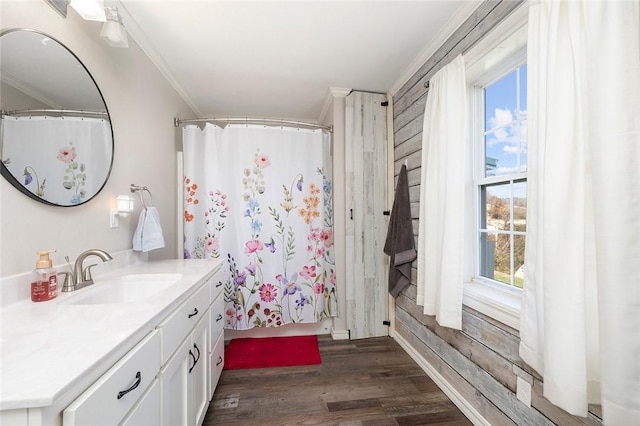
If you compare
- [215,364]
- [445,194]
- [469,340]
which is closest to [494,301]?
[469,340]

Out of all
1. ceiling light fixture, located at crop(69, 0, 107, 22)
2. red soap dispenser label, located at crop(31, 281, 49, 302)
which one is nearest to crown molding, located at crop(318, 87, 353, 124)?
ceiling light fixture, located at crop(69, 0, 107, 22)

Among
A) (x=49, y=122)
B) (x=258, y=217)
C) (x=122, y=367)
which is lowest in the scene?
(x=122, y=367)

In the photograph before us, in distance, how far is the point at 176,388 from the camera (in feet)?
3.45

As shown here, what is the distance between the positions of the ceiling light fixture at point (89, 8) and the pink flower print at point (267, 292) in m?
2.00

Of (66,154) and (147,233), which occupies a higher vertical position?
(66,154)

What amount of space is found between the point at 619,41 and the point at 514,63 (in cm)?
77

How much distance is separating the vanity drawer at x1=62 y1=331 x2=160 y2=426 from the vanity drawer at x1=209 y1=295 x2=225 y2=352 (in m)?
0.71

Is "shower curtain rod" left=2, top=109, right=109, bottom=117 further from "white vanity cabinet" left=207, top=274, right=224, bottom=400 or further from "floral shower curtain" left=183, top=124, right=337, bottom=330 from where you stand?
"white vanity cabinet" left=207, top=274, right=224, bottom=400

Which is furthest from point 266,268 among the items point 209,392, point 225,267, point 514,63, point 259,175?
point 514,63

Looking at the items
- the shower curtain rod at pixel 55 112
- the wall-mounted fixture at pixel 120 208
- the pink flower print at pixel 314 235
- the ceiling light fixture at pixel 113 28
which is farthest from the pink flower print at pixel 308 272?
the ceiling light fixture at pixel 113 28

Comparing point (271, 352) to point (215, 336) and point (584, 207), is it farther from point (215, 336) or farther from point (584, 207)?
point (584, 207)

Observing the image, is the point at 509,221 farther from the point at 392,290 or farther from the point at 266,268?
the point at 266,268

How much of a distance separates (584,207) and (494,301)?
65cm

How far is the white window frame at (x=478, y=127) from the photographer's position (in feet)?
4.06
